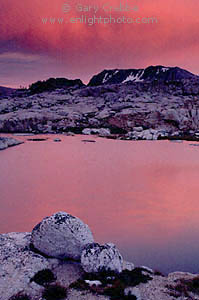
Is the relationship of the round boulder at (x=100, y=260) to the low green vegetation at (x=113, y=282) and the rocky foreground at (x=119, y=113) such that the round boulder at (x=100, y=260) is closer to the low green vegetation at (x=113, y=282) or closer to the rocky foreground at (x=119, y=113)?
the low green vegetation at (x=113, y=282)

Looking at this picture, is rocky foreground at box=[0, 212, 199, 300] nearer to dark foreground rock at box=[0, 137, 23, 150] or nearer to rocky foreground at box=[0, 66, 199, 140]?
dark foreground rock at box=[0, 137, 23, 150]

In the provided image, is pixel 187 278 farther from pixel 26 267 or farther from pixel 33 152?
pixel 33 152

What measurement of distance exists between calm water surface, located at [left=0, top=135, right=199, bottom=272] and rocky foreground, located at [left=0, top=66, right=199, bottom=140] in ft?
57.1

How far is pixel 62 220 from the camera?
7.34 m

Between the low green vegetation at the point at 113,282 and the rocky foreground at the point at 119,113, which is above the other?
the rocky foreground at the point at 119,113

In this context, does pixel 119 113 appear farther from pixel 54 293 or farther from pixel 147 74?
pixel 147 74

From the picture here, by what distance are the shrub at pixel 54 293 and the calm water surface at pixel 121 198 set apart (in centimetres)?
288

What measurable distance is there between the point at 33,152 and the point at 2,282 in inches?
849

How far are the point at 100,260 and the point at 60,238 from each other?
1.35 metres

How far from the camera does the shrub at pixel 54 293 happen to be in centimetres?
534

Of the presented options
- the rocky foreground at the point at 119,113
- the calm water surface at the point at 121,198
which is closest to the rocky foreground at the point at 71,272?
the calm water surface at the point at 121,198

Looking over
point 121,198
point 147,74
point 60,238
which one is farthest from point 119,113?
point 147,74

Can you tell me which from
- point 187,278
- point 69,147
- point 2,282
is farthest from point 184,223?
point 69,147

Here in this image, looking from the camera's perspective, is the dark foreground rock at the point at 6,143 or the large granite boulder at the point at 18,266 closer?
the large granite boulder at the point at 18,266
